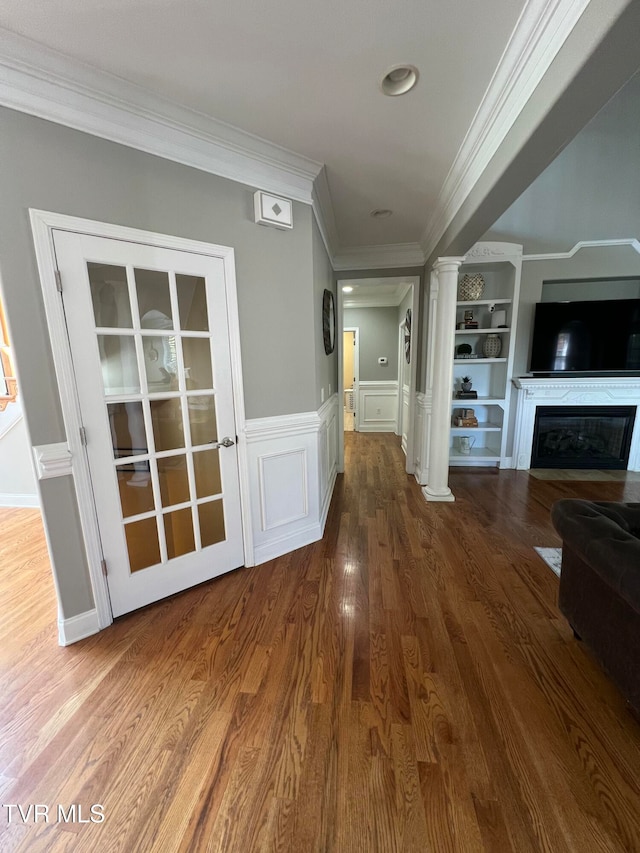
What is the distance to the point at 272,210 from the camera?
6.71 ft

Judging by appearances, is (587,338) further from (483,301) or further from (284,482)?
(284,482)

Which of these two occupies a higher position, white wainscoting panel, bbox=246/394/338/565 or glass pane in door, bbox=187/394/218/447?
glass pane in door, bbox=187/394/218/447

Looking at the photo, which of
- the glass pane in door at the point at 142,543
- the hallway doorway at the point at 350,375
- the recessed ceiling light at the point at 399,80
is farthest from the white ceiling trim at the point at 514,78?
the hallway doorway at the point at 350,375

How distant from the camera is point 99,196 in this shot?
5.14 feet

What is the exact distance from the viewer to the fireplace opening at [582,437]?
4.09 metres

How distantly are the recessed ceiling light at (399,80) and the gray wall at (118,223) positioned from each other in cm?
83

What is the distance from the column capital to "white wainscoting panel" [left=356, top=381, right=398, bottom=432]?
12.4 ft

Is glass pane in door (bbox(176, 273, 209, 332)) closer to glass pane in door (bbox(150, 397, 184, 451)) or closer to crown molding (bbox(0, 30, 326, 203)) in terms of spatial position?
glass pane in door (bbox(150, 397, 184, 451))

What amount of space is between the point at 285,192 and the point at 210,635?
262cm

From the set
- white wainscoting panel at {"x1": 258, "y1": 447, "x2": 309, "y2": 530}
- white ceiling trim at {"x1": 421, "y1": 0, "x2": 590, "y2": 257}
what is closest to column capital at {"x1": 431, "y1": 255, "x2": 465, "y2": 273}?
white ceiling trim at {"x1": 421, "y1": 0, "x2": 590, "y2": 257}

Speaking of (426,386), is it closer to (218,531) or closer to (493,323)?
(493,323)

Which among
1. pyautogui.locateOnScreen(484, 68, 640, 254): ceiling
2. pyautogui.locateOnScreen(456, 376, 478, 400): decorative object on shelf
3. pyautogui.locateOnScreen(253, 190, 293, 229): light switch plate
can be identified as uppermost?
pyautogui.locateOnScreen(484, 68, 640, 254): ceiling

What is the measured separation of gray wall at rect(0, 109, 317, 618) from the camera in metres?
1.41

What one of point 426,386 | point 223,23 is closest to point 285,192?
point 223,23
